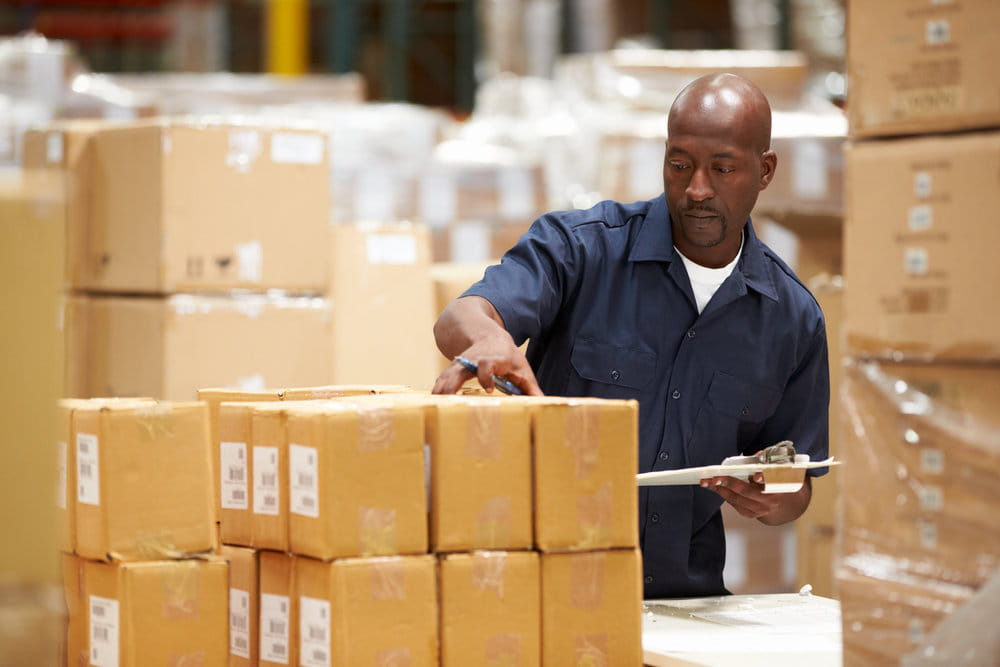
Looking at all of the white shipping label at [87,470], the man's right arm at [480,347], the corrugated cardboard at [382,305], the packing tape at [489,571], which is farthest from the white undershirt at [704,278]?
the corrugated cardboard at [382,305]

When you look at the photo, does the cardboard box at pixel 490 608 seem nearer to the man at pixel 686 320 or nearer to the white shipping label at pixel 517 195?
the man at pixel 686 320

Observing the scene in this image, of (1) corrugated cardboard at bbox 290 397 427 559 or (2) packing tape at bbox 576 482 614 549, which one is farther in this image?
(2) packing tape at bbox 576 482 614 549

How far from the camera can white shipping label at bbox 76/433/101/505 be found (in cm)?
211

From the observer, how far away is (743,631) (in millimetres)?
2506

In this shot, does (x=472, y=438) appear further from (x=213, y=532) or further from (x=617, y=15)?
(x=617, y=15)

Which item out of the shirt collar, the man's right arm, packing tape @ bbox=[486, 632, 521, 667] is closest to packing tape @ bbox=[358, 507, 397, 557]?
packing tape @ bbox=[486, 632, 521, 667]

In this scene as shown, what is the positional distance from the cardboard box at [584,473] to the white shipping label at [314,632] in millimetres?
361

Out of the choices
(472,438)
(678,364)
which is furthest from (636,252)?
(472,438)

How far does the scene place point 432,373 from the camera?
5039 mm

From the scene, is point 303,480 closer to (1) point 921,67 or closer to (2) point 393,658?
(2) point 393,658

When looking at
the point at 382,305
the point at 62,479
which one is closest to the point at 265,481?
the point at 62,479

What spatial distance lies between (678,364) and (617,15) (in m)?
8.16

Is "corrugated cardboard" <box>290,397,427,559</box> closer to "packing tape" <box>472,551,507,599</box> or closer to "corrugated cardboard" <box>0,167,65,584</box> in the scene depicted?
"packing tape" <box>472,551,507,599</box>

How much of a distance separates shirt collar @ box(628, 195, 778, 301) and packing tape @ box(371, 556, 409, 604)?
3.87ft
